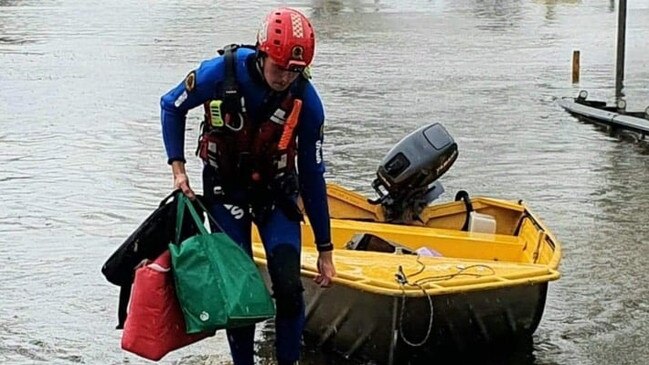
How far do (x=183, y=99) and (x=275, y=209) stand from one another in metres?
0.65

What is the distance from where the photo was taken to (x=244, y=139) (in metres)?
5.16

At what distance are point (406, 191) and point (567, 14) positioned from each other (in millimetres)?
35735

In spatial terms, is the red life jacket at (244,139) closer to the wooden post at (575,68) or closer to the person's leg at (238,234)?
the person's leg at (238,234)

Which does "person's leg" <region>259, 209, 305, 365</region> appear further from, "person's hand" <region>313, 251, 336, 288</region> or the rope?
the rope

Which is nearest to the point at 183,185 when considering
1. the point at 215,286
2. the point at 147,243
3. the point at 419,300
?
the point at 147,243

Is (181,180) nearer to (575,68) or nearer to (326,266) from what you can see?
(326,266)

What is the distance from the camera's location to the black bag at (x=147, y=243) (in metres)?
5.13

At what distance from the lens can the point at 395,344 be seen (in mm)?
6336

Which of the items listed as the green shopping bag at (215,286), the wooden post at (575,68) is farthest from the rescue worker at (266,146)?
the wooden post at (575,68)

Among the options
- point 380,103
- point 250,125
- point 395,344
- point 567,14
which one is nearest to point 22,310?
point 395,344

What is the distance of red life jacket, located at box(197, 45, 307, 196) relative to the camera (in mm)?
5098

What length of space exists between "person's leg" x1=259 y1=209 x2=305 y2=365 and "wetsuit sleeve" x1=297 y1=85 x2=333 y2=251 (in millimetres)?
114

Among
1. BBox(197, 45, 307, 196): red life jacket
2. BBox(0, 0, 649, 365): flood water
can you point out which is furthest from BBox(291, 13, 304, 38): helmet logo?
BBox(0, 0, 649, 365): flood water

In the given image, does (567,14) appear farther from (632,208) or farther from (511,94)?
(632,208)
